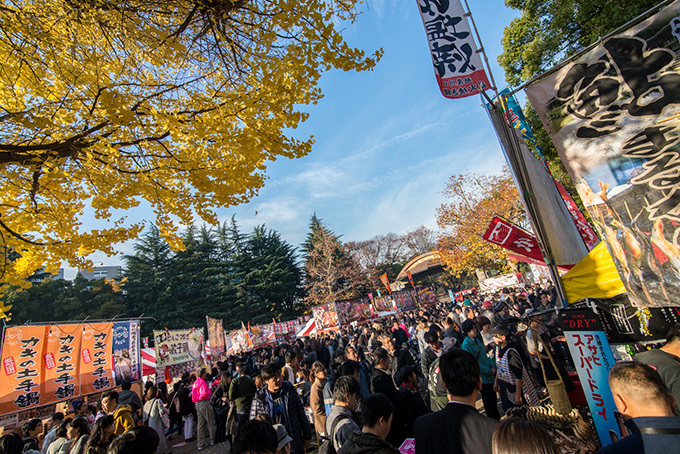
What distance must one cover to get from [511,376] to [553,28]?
10884 mm

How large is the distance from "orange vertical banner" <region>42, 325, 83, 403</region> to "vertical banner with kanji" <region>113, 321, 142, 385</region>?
0.95 metres

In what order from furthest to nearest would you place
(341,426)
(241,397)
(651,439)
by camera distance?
(241,397) < (341,426) < (651,439)

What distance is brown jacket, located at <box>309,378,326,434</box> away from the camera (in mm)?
4277

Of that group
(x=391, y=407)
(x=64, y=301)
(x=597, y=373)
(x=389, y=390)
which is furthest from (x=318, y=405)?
(x=64, y=301)

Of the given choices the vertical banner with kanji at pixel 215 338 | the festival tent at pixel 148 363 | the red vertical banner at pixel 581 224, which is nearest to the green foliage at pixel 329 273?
the vertical banner with kanji at pixel 215 338

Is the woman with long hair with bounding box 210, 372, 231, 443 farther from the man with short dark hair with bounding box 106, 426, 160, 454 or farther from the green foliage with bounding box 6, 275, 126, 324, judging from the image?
the green foliage with bounding box 6, 275, 126, 324

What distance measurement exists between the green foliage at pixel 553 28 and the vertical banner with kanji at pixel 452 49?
520 centimetres

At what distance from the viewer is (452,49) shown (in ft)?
15.0

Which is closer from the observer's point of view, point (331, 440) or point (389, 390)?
point (331, 440)

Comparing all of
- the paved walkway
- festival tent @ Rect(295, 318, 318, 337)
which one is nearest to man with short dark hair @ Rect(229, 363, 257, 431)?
the paved walkway

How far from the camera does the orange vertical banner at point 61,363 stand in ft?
23.6

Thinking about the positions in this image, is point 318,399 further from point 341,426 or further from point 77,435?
point 77,435

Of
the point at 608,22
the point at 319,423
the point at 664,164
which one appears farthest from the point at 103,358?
the point at 608,22

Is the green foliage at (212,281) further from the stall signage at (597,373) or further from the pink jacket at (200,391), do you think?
the stall signage at (597,373)
